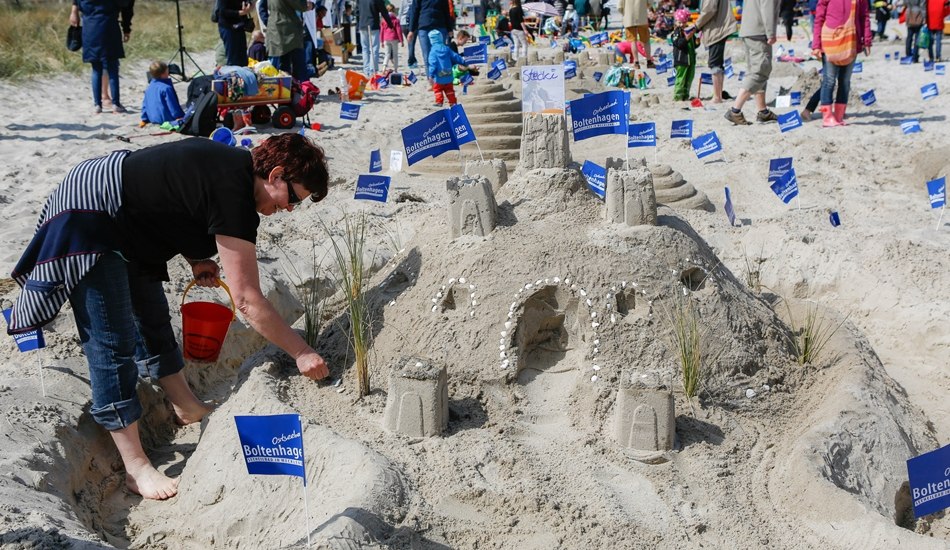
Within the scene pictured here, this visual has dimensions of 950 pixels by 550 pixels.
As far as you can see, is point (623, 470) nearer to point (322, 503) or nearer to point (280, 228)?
point (322, 503)

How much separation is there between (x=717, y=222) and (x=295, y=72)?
19.3 feet

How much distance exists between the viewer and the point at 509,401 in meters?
3.93

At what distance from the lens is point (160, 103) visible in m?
9.13

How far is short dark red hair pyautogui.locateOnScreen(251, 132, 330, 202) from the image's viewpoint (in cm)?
335

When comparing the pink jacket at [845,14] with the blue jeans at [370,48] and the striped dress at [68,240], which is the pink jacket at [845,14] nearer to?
the blue jeans at [370,48]

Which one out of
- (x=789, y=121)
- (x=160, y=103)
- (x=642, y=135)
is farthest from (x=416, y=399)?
(x=160, y=103)

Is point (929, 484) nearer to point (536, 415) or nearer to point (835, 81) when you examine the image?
point (536, 415)

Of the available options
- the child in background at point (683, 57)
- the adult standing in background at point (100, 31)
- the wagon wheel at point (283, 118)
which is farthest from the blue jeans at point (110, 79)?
the child in background at point (683, 57)

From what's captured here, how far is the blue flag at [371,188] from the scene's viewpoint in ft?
21.1

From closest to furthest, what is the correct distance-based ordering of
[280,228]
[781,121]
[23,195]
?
[280,228]
[23,195]
[781,121]

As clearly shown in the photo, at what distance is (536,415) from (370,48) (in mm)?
11880

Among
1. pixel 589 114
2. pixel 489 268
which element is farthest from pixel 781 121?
pixel 489 268

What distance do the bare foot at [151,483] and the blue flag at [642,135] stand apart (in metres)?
3.55

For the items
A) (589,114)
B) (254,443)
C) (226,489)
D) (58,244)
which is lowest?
(226,489)
